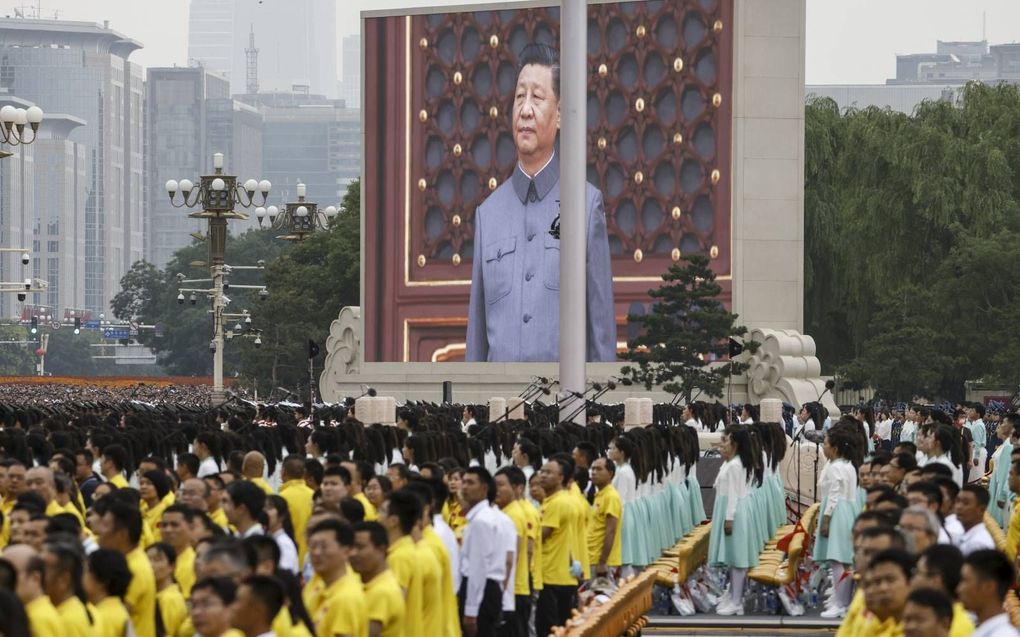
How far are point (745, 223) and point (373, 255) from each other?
9892 millimetres

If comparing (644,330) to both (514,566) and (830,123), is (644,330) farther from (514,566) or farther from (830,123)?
(514,566)

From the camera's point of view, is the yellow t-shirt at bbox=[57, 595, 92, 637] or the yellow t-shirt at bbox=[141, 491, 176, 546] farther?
the yellow t-shirt at bbox=[141, 491, 176, 546]

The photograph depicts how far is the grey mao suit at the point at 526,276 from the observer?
47812mm

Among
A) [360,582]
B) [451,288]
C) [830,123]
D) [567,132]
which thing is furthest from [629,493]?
[830,123]

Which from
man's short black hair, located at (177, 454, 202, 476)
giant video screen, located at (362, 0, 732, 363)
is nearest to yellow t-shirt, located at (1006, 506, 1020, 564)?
man's short black hair, located at (177, 454, 202, 476)

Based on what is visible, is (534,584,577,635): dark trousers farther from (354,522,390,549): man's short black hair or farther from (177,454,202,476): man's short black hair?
(354,522,390,549): man's short black hair

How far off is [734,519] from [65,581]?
1062 centimetres

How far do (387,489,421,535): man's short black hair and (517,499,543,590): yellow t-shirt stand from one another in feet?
8.55

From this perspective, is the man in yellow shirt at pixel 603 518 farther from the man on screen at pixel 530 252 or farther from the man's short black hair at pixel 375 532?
the man on screen at pixel 530 252

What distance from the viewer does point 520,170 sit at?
1922 inches

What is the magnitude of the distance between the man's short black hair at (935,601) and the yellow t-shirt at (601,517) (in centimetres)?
807

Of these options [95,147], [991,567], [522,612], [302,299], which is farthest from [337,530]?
[95,147]

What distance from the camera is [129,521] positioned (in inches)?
392

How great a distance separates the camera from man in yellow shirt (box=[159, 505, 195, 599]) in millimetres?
10211
